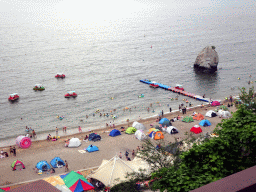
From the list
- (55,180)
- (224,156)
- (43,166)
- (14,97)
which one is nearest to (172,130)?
(43,166)

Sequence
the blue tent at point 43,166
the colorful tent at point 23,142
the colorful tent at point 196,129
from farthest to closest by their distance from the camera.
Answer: the colorful tent at point 196,129 < the colorful tent at point 23,142 < the blue tent at point 43,166

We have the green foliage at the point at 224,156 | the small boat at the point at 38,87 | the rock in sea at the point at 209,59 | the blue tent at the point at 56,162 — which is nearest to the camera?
the green foliage at the point at 224,156

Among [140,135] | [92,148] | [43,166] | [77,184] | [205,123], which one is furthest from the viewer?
[205,123]

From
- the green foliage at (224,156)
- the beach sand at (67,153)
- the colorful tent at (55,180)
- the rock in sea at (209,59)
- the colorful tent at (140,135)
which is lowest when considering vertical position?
the beach sand at (67,153)

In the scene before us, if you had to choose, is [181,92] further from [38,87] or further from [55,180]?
[55,180]

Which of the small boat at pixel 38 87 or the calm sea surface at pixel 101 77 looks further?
the small boat at pixel 38 87

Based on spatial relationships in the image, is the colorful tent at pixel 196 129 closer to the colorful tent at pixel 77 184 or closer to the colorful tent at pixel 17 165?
the colorful tent at pixel 77 184

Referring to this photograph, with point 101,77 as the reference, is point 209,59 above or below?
above

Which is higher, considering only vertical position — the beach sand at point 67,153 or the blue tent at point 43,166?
the blue tent at point 43,166

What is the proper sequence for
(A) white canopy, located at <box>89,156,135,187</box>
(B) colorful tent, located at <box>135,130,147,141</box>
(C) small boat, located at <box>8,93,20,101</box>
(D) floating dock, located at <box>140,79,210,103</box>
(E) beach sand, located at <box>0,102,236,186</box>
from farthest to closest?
(C) small boat, located at <box>8,93,20,101</box>
(D) floating dock, located at <box>140,79,210,103</box>
(B) colorful tent, located at <box>135,130,147,141</box>
(E) beach sand, located at <box>0,102,236,186</box>
(A) white canopy, located at <box>89,156,135,187</box>

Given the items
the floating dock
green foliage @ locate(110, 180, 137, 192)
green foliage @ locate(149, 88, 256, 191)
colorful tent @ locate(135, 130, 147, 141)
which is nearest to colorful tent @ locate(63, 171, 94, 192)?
green foliage @ locate(110, 180, 137, 192)

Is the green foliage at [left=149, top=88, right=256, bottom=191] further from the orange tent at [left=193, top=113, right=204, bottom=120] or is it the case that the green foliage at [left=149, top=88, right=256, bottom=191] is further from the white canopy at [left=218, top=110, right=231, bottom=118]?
the white canopy at [left=218, top=110, right=231, bottom=118]

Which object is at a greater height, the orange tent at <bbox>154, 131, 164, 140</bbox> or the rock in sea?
the rock in sea

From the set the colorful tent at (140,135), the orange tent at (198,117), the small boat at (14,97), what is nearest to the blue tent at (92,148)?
the colorful tent at (140,135)
